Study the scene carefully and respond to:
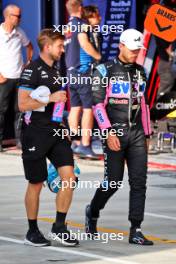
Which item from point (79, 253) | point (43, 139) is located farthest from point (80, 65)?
point (79, 253)

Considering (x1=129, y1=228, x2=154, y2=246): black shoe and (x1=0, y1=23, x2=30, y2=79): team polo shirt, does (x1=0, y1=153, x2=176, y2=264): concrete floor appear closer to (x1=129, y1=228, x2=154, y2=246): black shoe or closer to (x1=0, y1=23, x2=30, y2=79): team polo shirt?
(x1=129, y1=228, x2=154, y2=246): black shoe

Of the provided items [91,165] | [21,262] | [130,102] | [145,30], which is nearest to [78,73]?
[91,165]

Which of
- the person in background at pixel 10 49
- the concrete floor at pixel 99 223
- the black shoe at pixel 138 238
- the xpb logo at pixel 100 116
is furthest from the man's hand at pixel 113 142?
the person in background at pixel 10 49

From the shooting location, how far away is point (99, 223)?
12.3 meters

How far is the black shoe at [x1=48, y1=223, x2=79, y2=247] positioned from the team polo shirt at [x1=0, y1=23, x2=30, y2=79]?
7.65 m

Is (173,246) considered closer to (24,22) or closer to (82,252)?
(82,252)

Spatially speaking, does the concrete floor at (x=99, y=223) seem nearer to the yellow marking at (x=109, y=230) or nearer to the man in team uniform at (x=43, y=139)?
the yellow marking at (x=109, y=230)

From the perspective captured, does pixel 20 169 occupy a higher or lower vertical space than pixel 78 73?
lower

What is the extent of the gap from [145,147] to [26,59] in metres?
8.54

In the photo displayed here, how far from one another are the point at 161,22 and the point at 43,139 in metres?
8.96

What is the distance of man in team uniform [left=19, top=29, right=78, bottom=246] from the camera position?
35.9ft

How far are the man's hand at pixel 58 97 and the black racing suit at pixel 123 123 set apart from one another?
43 cm

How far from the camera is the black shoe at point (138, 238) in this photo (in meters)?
11.0

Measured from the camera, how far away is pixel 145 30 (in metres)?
20.1
